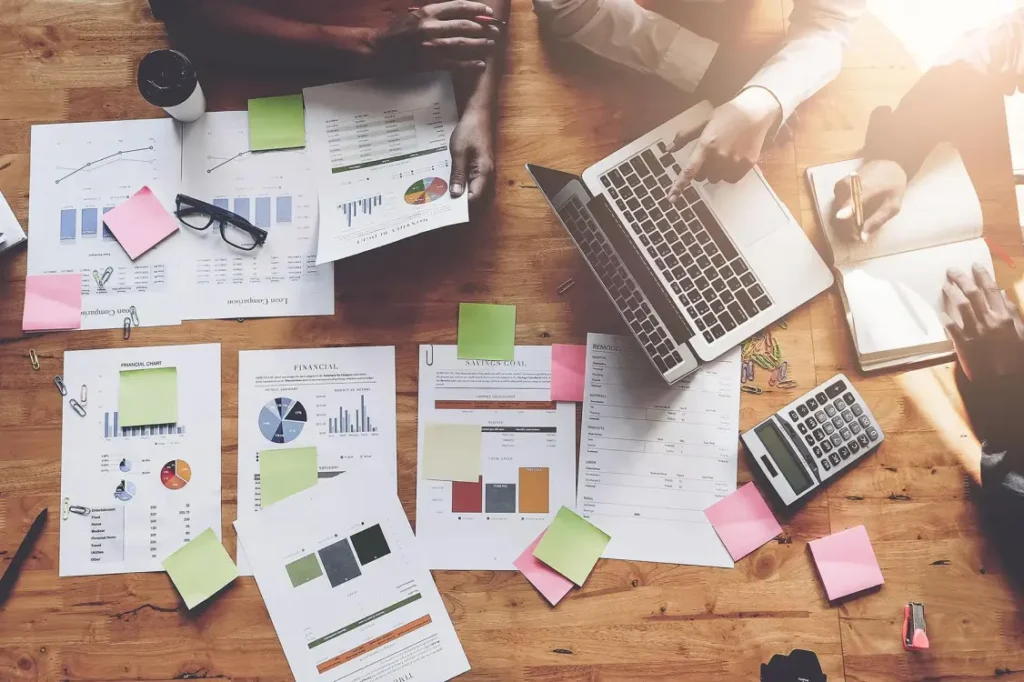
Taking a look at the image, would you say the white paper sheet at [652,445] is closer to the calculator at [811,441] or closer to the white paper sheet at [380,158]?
the calculator at [811,441]

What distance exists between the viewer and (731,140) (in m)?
1.09

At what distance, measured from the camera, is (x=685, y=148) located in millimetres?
1110

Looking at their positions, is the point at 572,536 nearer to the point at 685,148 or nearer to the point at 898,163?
the point at 685,148

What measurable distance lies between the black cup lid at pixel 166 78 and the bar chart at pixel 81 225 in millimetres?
192

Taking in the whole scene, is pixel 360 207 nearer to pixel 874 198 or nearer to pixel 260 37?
pixel 260 37

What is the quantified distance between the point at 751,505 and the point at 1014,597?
41cm

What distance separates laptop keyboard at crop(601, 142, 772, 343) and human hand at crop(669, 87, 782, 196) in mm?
30

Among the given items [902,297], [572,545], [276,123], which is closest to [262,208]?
[276,123]

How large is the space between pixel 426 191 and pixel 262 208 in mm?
263

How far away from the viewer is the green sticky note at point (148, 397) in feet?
3.63

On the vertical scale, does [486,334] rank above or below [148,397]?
above

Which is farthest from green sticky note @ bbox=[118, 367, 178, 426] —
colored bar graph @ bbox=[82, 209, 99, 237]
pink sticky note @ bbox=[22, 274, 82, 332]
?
colored bar graph @ bbox=[82, 209, 99, 237]

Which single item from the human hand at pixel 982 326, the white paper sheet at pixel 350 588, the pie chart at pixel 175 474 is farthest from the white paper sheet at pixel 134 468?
the human hand at pixel 982 326

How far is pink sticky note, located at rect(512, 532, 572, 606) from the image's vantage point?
3.57 feet
